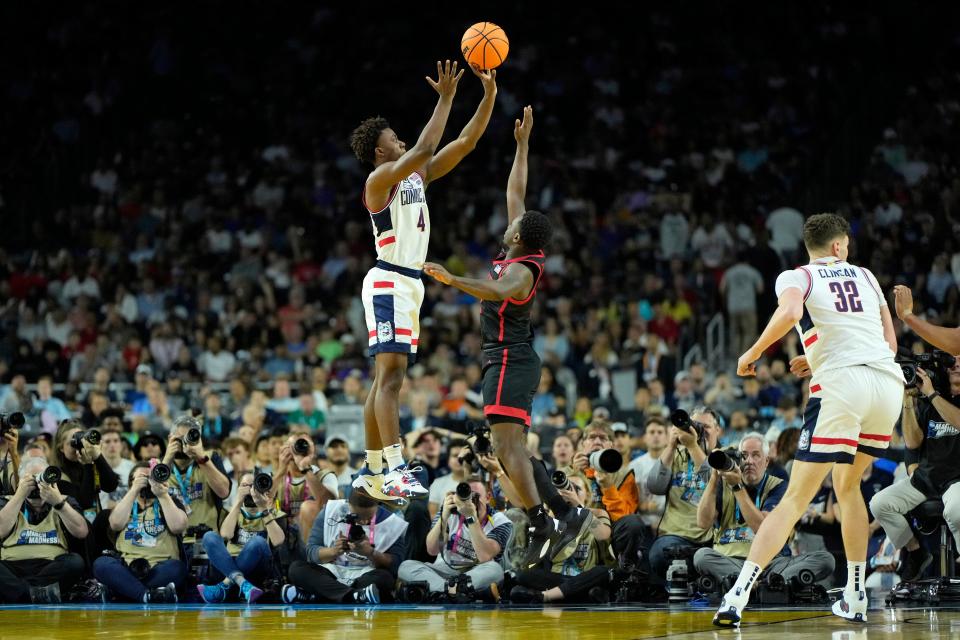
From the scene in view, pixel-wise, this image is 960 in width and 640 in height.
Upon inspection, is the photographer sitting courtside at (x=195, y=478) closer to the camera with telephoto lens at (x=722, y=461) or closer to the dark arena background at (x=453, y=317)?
the dark arena background at (x=453, y=317)

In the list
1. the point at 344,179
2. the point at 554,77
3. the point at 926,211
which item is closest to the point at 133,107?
the point at 344,179

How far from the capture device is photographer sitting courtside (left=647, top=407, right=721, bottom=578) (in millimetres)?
11242

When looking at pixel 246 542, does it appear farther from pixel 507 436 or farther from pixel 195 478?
pixel 507 436

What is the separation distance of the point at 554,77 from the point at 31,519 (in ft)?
53.9

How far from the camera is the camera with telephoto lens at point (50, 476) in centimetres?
1121

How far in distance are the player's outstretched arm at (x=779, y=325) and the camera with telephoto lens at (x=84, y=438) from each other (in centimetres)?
642

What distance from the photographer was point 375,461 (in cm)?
913

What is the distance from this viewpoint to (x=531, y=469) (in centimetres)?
879

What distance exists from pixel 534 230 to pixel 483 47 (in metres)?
1.30

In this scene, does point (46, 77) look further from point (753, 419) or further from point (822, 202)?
point (753, 419)

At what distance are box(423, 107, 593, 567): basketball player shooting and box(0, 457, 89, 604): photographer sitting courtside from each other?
15.8 feet

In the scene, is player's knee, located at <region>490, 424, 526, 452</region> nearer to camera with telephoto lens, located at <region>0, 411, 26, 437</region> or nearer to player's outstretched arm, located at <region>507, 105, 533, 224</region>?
player's outstretched arm, located at <region>507, 105, 533, 224</region>

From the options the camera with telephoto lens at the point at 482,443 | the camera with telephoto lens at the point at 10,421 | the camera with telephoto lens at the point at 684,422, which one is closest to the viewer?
the camera with telephoto lens at the point at 684,422

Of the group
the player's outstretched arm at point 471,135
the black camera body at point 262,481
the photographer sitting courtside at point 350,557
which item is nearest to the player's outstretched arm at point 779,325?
the player's outstretched arm at point 471,135
